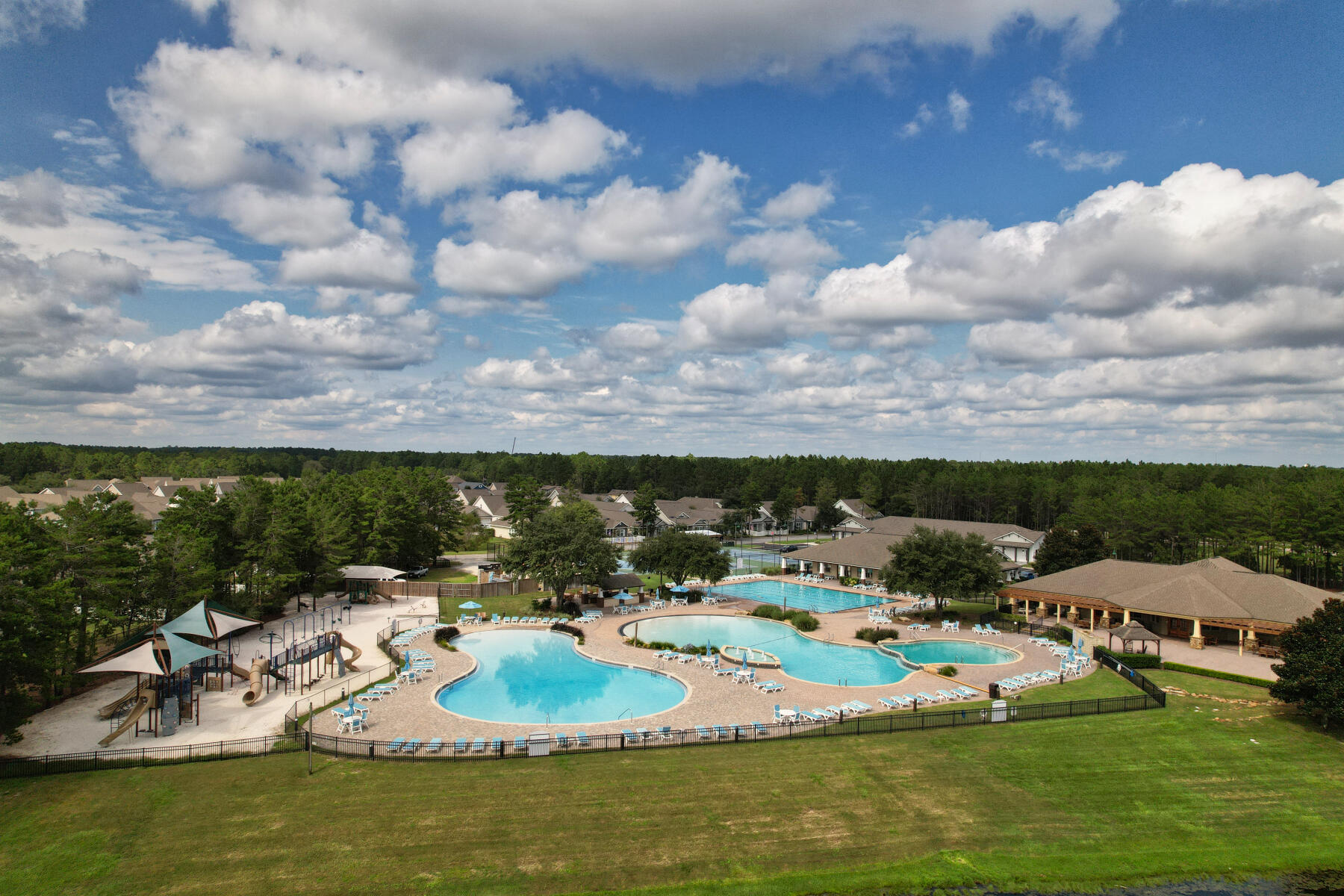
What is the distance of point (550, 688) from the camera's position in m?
31.5

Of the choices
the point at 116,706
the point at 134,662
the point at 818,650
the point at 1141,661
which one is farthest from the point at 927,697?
the point at 116,706

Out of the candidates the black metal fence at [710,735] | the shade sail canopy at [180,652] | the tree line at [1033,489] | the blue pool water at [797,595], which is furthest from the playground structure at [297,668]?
the tree line at [1033,489]

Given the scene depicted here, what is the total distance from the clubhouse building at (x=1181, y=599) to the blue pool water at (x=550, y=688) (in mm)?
25690

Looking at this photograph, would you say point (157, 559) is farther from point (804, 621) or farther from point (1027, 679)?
point (1027, 679)

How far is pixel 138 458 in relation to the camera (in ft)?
512

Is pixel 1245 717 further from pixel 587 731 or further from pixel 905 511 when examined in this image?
pixel 905 511

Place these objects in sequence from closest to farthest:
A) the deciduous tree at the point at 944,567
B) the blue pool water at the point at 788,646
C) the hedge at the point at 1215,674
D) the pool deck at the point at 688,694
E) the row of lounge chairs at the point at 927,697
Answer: the pool deck at the point at 688,694
the row of lounge chairs at the point at 927,697
the hedge at the point at 1215,674
the blue pool water at the point at 788,646
the deciduous tree at the point at 944,567

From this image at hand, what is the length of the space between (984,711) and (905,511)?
85478 millimetres

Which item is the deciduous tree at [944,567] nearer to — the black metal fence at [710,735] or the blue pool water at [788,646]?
the blue pool water at [788,646]

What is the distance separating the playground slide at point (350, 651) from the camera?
32156mm

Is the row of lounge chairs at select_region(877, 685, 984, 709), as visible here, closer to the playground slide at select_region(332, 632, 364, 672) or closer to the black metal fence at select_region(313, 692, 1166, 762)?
the black metal fence at select_region(313, 692, 1166, 762)

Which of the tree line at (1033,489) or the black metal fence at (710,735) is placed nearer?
the black metal fence at (710,735)

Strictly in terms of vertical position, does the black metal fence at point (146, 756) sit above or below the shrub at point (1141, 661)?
below

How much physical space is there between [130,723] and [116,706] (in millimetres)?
2732
